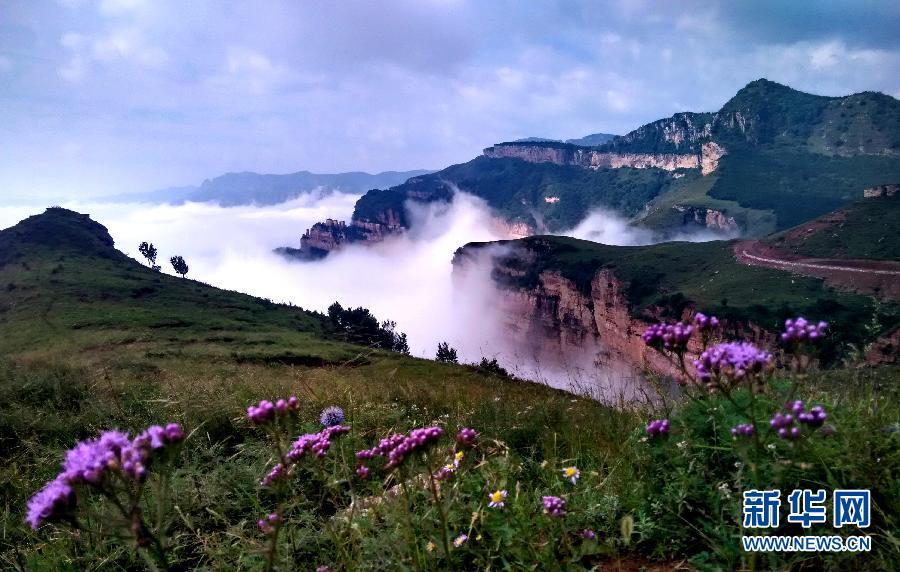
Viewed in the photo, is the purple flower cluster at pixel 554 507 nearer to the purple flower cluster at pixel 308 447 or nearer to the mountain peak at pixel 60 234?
the purple flower cluster at pixel 308 447

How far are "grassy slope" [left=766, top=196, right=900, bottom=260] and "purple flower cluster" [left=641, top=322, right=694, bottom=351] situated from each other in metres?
107

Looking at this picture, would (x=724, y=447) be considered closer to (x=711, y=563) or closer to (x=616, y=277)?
(x=711, y=563)

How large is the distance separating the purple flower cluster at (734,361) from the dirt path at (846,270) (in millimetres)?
83819

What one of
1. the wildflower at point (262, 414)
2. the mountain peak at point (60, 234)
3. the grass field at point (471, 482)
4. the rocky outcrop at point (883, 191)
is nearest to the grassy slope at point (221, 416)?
the grass field at point (471, 482)

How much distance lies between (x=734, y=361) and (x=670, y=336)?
51cm

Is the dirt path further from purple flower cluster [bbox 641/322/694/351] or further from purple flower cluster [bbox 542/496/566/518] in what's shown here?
purple flower cluster [bbox 542/496/566/518]

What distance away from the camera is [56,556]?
3.87 meters

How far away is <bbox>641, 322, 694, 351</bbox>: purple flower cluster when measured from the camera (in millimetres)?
3232

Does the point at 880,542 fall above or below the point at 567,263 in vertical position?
above

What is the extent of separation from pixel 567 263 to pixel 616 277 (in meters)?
27.9

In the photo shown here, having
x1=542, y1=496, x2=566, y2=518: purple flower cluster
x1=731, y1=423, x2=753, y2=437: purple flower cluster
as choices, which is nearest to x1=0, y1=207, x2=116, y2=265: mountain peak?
x1=542, y1=496, x2=566, y2=518: purple flower cluster

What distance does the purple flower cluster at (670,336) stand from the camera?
3.23 m

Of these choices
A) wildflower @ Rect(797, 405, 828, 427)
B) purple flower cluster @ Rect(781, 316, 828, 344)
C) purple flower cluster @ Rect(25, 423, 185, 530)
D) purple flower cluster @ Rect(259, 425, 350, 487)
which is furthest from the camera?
purple flower cluster @ Rect(259, 425, 350, 487)

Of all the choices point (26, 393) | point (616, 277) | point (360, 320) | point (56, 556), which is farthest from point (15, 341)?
point (616, 277)
